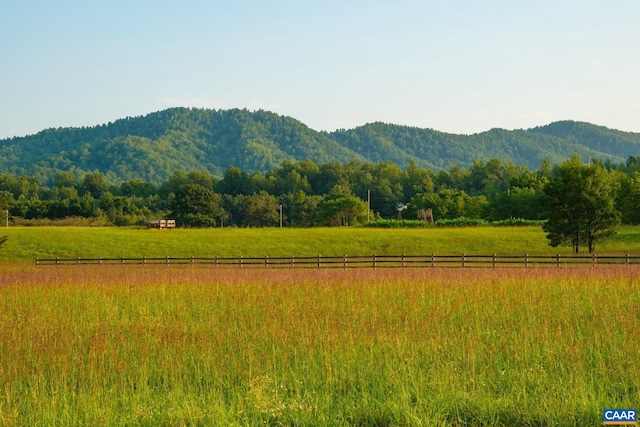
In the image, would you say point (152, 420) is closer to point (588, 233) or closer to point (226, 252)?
point (588, 233)

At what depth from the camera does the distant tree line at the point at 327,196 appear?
9607 cm

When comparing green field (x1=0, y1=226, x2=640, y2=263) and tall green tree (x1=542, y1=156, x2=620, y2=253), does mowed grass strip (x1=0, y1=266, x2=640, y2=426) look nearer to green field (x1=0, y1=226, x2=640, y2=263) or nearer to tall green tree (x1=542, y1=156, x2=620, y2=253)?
tall green tree (x1=542, y1=156, x2=620, y2=253)

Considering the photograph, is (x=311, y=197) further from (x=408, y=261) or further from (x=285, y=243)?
(x=408, y=261)

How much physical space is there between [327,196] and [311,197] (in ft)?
17.9

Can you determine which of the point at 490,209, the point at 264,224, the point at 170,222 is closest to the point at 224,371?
the point at 170,222

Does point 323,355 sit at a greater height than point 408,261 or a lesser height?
greater

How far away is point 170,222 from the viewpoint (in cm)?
8669

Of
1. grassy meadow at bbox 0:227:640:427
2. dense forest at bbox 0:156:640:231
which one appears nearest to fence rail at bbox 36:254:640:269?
grassy meadow at bbox 0:227:640:427

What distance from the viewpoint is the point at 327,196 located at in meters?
133

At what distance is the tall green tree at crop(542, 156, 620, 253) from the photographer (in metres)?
39.8

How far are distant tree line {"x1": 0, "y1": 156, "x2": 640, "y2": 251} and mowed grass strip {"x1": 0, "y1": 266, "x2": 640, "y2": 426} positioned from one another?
29038mm

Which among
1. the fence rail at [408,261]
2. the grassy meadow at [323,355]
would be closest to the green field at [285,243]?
the fence rail at [408,261]

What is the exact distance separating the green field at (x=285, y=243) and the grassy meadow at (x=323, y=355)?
127 ft

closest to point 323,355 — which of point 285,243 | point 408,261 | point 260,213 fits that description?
point 408,261
